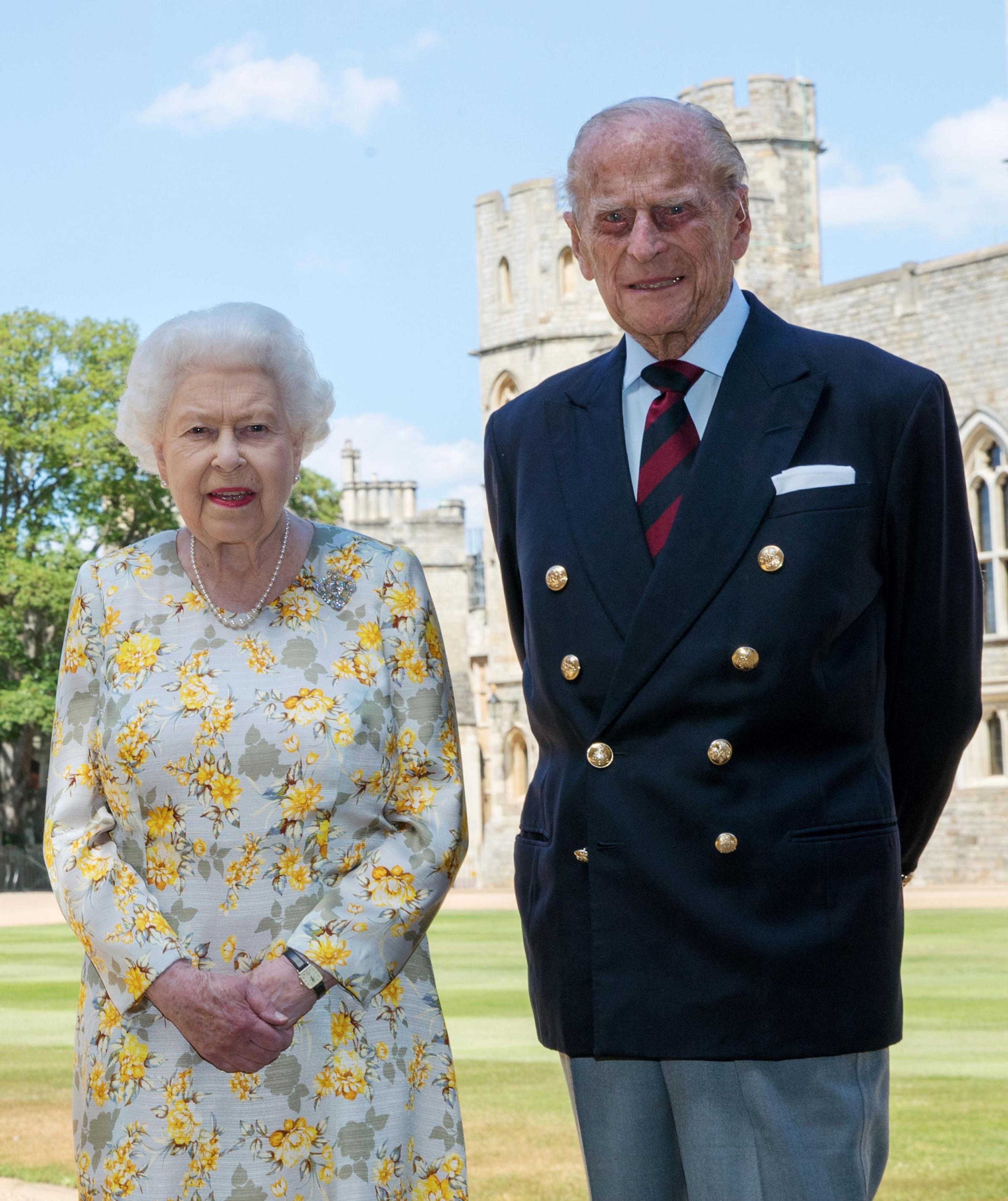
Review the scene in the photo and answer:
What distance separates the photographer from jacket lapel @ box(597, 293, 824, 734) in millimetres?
2713

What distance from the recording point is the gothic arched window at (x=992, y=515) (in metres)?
27.1

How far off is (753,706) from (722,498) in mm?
347

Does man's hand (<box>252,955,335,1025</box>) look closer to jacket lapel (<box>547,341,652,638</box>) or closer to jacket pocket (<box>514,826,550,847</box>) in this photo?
jacket pocket (<box>514,826,550,847</box>)

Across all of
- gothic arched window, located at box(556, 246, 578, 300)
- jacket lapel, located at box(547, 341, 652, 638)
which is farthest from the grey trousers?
gothic arched window, located at box(556, 246, 578, 300)

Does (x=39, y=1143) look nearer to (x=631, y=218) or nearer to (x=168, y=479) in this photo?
(x=168, y=479)

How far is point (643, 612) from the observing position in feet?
8.92

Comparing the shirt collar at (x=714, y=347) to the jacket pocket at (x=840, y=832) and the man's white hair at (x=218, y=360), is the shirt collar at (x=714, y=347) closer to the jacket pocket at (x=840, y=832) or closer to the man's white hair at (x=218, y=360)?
the man's white hair at (x=218, y=360)

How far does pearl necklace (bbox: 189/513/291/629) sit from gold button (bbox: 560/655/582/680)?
730 millimetres

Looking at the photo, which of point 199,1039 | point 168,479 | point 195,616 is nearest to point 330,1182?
point 199,1039

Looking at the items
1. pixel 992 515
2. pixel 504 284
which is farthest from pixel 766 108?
pixel 992 515

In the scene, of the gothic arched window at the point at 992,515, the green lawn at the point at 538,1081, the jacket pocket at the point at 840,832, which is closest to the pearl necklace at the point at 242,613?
the jacket pocket at the point at 840,832

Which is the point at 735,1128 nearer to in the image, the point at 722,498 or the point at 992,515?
the point at 722,498

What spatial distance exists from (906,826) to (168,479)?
1.52 m

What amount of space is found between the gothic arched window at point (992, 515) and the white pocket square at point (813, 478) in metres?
24.9
